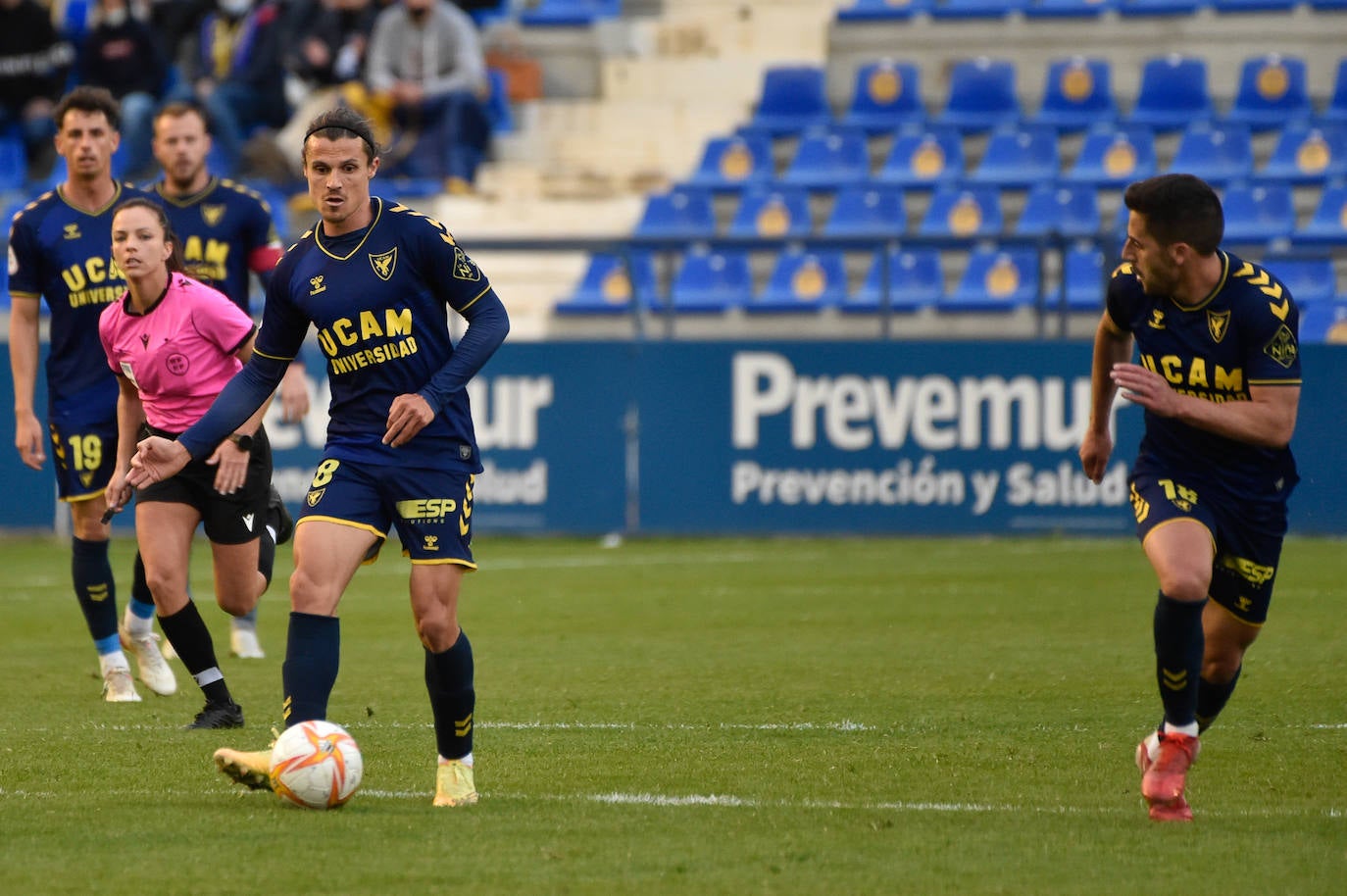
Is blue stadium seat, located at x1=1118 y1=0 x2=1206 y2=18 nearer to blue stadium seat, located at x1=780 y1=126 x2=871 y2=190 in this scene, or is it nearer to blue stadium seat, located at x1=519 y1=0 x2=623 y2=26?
blue stadium seat, located at x1=780 y1=126 x2=871 y2=190

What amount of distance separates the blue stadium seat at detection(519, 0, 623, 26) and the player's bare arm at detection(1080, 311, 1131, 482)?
16587 millimetres

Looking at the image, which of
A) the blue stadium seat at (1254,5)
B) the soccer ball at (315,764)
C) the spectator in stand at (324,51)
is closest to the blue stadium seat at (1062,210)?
the blue stadium seat at (1254,5)

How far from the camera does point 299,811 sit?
5.70 m

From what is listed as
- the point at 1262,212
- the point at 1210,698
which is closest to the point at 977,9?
the point at 1262,212

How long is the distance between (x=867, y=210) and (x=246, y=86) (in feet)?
22.4

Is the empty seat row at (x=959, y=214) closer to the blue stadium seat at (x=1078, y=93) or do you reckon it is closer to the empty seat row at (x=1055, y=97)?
the empty seat row at (x=1055, y=97)

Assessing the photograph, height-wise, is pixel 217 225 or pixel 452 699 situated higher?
pixel 217 225

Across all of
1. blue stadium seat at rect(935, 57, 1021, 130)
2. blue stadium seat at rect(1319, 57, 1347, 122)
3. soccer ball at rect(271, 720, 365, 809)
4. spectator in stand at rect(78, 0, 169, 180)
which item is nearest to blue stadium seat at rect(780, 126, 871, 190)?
blue stadium seat at rect(935, 57, 1021, 130)

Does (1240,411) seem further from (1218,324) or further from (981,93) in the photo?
(981,93)

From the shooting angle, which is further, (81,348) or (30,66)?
(30,66)

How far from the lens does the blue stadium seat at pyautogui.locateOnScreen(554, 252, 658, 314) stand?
16047mm

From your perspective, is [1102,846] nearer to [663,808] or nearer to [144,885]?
[663,808]

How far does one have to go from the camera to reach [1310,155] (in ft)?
60.5

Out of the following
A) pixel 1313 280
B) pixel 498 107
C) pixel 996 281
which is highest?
pixel 498 107
